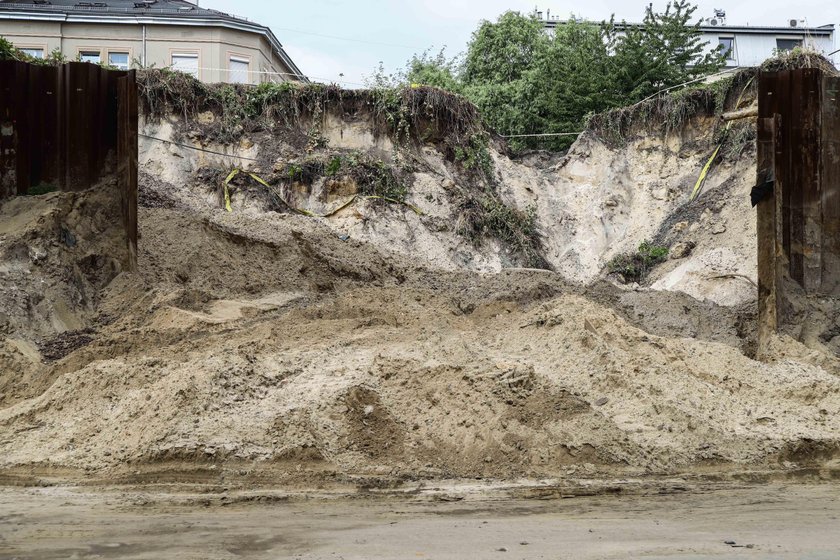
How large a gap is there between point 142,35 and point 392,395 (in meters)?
27.2

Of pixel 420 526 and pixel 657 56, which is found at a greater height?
pixel 657 56

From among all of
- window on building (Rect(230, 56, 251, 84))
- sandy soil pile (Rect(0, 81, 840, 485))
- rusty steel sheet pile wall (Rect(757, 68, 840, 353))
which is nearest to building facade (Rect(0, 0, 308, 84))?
window on building (Rect(230, 56, 251, 84))

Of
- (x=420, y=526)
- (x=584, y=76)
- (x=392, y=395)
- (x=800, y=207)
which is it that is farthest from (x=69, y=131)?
(x=584, y=76)

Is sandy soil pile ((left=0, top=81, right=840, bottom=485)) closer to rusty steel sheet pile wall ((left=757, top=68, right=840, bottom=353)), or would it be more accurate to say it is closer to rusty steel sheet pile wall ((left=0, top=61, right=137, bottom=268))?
rusty steel sheet pile wall ((left=0, top=61, right=137, bottom=268))

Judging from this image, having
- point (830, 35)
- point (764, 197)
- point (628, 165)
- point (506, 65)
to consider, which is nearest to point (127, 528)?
point (764, 197)

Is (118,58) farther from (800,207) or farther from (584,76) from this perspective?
(800,207)

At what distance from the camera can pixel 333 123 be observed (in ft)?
66.3

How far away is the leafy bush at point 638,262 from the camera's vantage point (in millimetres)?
18984

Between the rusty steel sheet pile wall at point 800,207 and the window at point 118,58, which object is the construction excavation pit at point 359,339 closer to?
the rusty steel sheet pile wall at point 800,207

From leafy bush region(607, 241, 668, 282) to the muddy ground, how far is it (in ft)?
37.6

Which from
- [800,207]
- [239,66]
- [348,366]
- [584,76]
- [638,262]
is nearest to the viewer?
[348,366]

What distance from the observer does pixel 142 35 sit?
32.6 metres

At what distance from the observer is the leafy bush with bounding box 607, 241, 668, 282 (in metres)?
19.0

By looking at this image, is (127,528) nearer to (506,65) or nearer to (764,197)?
(764,197)
